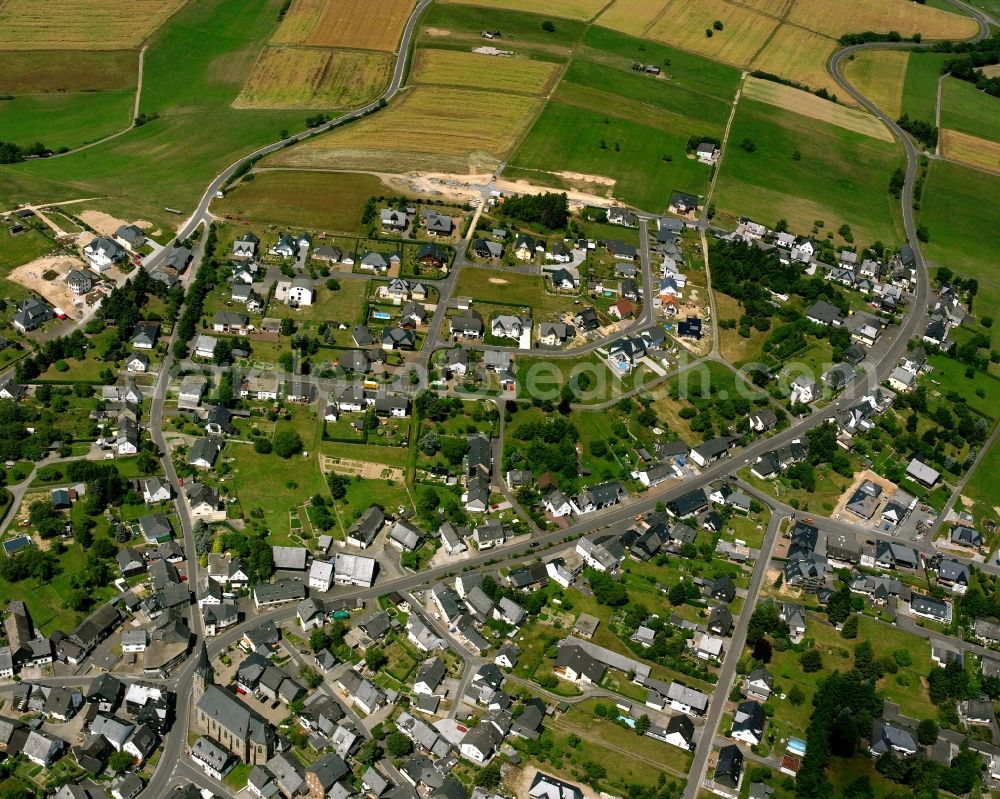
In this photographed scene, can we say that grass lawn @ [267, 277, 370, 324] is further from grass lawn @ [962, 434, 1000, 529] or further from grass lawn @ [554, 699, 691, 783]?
grass lawn @ [962, 434, 1000, 529]

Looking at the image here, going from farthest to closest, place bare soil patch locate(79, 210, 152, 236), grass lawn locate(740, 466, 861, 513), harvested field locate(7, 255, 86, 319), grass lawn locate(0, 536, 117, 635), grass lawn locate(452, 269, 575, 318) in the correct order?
bare soil patch locate(79, 210, 152, 236) → grass lawn locate(452, 269, 575, 318) → harvested field locate(7, 255, 86, 319) → grass lawn locate(740, 466, 861, 513) → grass lawn locate(0, 536, 117, 635)

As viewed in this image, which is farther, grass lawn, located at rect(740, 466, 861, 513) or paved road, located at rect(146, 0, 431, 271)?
paved road, located at rect(146, 0, 431, 271)

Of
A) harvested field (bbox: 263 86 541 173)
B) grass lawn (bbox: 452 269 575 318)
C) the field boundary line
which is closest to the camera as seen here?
grass lawn (bbox: 452 269 575 318)

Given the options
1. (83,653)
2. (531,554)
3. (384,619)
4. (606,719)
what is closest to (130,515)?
(83,653)

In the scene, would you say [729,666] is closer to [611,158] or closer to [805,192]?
[611,158]

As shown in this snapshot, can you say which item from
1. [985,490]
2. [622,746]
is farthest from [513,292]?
[622,746]

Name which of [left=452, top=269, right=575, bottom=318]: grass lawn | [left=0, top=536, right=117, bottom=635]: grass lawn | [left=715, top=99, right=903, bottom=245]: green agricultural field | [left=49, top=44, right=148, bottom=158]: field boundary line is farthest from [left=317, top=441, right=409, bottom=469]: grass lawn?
[left=49, top=44, right=148, bottom=158]: field boundary line

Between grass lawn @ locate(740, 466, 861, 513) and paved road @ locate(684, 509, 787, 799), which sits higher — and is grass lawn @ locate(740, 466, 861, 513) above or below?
above
